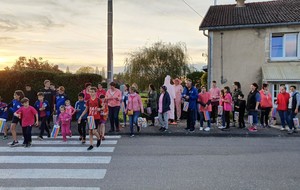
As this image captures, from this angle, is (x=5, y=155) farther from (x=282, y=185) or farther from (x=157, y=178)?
(x=282, y=185)

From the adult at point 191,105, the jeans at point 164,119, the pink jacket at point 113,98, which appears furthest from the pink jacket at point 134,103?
the adult at point 191,105

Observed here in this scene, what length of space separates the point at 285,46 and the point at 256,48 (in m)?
1.89

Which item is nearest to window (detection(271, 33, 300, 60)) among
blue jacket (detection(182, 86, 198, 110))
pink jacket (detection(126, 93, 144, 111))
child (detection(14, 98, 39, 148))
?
blue jacket (detection(182, 86, 198, 110))

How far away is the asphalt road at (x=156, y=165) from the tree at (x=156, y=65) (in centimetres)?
2211

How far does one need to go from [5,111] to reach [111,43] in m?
5.87

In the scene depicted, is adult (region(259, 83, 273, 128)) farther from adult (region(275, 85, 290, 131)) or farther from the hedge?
the hedge

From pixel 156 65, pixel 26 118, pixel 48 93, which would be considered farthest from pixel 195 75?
pixel 26 118

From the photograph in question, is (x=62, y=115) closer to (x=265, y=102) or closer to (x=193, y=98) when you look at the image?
(x=193, y=98)

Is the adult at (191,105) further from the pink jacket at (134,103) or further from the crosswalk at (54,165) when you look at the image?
the crosswalk at (54,165)

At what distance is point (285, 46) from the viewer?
20.4 metres

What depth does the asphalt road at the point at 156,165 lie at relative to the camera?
577 cm

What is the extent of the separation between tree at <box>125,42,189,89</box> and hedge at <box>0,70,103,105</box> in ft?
55.1

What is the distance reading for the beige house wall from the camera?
2044 cm

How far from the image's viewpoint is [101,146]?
924cm
